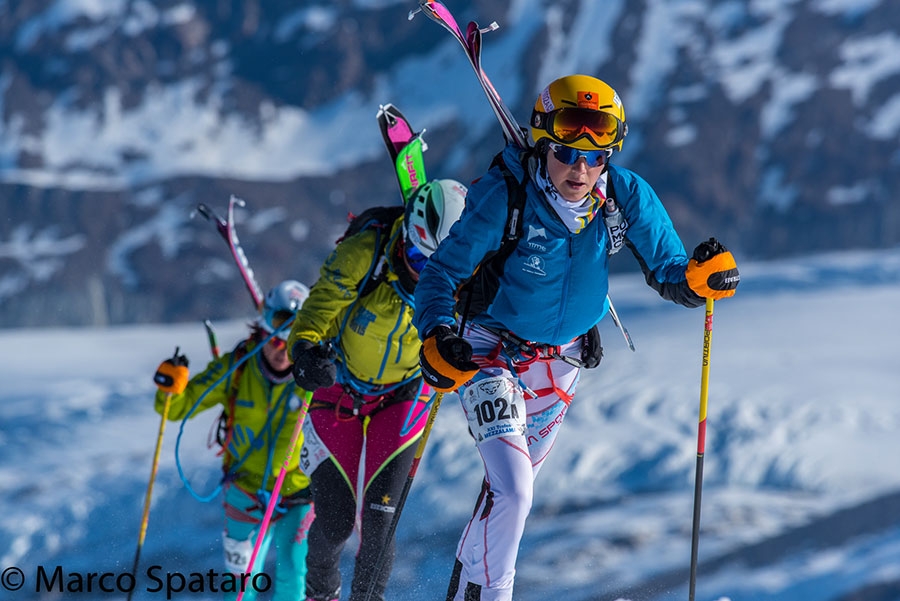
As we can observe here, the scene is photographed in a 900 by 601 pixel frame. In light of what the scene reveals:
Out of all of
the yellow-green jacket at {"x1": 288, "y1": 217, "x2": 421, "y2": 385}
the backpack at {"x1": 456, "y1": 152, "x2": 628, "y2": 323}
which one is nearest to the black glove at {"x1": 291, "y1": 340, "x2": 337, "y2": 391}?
the yellow-green jacket at {"x1": 288, "y1": 217, "x2": 421, "y2": 385}

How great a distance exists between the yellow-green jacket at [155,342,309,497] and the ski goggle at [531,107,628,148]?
3459 mm

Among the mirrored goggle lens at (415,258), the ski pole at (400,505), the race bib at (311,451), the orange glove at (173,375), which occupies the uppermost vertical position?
the orange glove at (173,375)

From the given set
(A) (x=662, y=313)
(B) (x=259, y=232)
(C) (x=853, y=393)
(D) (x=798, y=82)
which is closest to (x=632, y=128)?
(D) (x=798, y=82)

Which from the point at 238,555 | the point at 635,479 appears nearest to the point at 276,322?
the point at 238,555

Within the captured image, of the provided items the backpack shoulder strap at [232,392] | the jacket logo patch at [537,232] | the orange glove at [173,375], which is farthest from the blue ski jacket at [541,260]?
the orange glove at [173,375]

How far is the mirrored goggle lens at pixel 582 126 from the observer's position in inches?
177

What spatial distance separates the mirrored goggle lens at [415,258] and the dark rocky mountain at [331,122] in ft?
170

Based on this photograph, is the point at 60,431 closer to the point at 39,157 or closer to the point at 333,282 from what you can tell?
the point at 333,282

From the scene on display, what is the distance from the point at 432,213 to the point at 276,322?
2.24 meters

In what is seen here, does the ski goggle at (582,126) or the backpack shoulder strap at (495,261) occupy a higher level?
the ski goggle at (582,126)

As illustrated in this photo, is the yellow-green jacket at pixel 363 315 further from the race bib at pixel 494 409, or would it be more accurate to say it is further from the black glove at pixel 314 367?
the race bib at pixel 494 409

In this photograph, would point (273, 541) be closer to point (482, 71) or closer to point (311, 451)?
point (311, 451)

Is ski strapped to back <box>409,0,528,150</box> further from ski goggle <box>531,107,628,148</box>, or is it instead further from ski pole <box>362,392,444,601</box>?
ski pole <box>362,392,444,601</box>

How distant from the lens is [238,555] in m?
7.35
